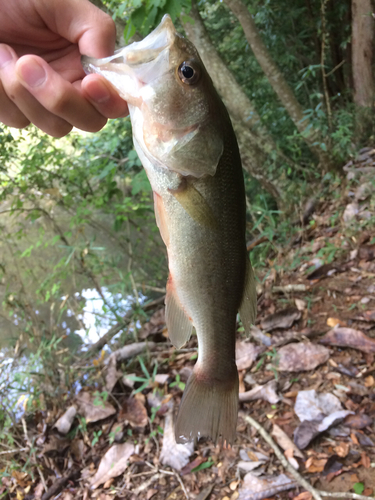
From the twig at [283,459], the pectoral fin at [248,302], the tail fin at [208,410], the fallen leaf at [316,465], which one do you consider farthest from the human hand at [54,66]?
the fallen leaf at [316,465]

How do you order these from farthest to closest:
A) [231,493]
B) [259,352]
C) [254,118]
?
[254,118]
[259,352]
[231,493]

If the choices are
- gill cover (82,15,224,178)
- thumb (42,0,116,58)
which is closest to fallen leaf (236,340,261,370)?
gill cover (82,15,224,178)

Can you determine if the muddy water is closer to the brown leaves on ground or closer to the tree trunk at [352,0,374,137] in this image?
the brown leaves on ground

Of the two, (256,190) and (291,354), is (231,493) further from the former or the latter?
(256,190)

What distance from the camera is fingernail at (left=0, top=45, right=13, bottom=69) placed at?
1332mm

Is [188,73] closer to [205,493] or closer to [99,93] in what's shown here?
[99,93]

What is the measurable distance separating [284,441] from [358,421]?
0.50 metres

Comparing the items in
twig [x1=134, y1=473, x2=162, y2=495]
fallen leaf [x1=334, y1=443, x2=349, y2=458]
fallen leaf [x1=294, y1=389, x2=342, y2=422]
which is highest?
fallen leaf [x1=294, y1=389, x2=342, y2=422]

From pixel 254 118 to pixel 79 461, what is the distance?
4.59 m

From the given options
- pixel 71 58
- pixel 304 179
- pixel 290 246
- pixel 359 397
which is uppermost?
pixel 71 58

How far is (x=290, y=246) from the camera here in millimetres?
4406

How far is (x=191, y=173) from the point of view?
4.15 ft

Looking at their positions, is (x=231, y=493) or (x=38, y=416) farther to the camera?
(x=38, y=416)

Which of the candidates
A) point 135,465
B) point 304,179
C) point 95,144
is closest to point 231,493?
point 135,465
